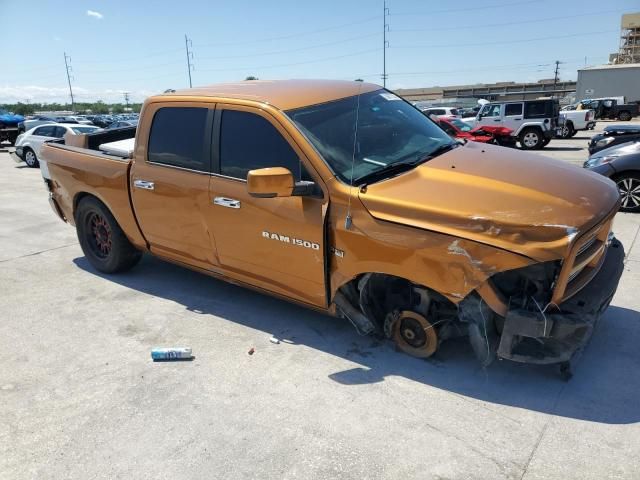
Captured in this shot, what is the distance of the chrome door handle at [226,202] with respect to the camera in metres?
3.73

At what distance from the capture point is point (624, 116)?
3588 cm

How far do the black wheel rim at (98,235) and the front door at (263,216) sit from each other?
1.86 metres

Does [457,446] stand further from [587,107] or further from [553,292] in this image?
[587,107]

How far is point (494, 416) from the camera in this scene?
9.46 feet

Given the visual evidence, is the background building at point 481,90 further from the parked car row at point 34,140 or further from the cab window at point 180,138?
the cab window at point 180,138

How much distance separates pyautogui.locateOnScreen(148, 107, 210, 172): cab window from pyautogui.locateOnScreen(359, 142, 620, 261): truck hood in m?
1.59

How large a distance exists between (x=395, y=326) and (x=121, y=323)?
2.42m

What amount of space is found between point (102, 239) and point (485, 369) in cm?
414

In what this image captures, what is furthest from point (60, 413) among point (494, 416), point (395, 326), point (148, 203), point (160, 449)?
point (494, 416)

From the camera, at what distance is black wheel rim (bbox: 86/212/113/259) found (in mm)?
5184

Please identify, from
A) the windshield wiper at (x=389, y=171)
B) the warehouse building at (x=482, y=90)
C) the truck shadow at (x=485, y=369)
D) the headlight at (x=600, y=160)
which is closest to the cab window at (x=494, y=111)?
the headlight at (x=600, y=160)

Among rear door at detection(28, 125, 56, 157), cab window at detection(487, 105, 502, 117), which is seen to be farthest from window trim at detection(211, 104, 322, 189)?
cab window at detection(487, 105, 502, 117)

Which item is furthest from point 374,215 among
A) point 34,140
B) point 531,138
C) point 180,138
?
point 531,138

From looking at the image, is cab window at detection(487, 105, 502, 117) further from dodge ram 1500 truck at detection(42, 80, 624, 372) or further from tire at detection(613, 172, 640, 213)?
dodge ram 1500 truck at detection(42, 80, 624, 372)
